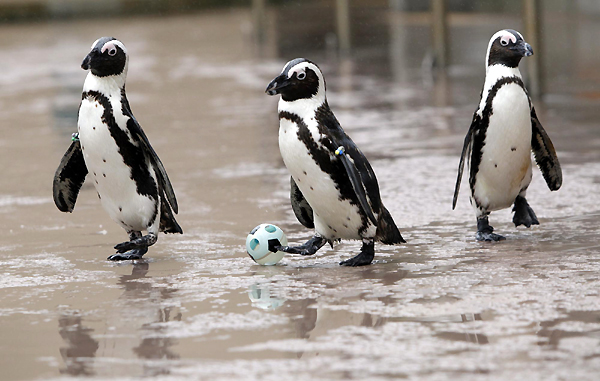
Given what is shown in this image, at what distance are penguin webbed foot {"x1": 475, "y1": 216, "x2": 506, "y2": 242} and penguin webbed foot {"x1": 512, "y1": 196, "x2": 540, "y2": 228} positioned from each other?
0.20 m

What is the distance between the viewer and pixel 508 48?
16.1 feet

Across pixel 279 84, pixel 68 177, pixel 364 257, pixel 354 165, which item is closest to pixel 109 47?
pixel 68 177

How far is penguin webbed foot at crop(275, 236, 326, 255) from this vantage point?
183 inches

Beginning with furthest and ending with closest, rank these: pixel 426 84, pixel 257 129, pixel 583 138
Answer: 1. pixel 426 84
2. pixel 257 129
3. pixel 583 138

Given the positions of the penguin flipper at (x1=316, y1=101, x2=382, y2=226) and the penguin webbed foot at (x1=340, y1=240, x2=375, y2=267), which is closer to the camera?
the penguin flipper at (x1=316, y1=101, x2=382, y2=226)

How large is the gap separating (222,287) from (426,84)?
8.60 metres

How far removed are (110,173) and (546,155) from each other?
2.25 meters

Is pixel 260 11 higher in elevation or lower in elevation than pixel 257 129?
higher

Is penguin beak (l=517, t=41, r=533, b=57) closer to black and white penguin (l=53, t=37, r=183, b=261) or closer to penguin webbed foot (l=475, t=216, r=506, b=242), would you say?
penguin webbed foot (l=475, t=216, r=506, b=242)

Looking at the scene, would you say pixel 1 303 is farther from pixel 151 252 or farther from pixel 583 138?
pixel 583 138

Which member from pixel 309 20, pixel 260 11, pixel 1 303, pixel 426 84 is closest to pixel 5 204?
pixel 1 303

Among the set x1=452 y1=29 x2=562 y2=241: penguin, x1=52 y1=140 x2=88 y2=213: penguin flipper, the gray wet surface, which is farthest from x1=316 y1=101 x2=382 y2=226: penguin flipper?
x1=52 y1=140 x2=88 y2=213: penguin flipper

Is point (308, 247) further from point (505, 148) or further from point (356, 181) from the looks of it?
point (505, 148)

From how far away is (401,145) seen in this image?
8367 millimetres
